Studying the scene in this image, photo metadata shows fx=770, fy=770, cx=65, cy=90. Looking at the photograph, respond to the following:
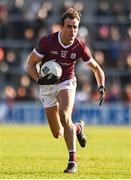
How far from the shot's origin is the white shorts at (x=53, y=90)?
11.8 m

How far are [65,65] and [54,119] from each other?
106cm

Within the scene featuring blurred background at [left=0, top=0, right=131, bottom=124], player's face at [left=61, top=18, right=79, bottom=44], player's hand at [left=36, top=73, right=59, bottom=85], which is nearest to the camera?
player's face at [left=61, top=18, right=79, bottom=44]

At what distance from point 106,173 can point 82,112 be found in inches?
759

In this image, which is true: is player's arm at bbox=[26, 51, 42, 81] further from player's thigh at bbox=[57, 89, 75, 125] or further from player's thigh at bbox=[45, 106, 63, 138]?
player's thigh at bbox=[45, 106, 63, 138]

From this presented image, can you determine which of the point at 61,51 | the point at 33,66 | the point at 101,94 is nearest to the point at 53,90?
the point at 33,66

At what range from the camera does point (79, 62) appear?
1187 inches

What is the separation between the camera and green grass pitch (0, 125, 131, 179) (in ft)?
37.2

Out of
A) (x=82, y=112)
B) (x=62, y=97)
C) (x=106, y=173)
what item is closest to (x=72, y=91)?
(x=62, y=97)

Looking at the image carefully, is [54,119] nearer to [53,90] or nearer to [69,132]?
[53,90]

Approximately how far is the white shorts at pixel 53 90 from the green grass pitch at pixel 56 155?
1062mm

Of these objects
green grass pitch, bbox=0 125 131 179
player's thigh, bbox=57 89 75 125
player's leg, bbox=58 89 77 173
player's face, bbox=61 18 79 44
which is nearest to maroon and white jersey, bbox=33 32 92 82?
player's face, bbox=61 18 79 44

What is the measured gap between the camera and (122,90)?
101 feet

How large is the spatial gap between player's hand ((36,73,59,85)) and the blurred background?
59.2 feet

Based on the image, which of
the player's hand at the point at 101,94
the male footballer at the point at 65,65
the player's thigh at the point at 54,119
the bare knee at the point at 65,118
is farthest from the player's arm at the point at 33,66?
the player's hand at the point at 101,94
